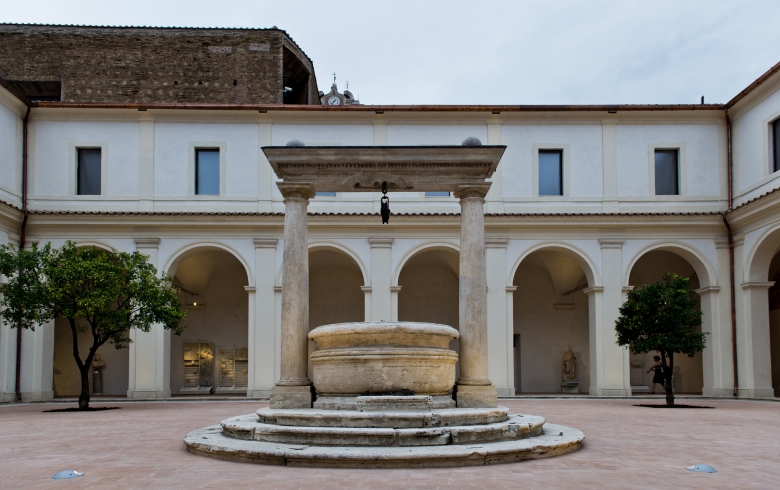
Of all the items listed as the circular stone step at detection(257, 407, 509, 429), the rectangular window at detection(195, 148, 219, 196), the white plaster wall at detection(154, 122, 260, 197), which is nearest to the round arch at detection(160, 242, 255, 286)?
the white plaster wall at detection(154, 122, 260, 197)

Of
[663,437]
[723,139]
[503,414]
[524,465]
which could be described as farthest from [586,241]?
[524,465]

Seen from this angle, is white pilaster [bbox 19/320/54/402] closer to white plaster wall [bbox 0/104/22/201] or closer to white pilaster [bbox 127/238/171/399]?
white pilaster [bbox 127/238/171/399]

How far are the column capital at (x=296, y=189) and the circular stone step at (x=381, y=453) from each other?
3980 mm

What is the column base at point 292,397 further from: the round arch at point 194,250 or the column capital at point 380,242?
the column capital at point 380,242

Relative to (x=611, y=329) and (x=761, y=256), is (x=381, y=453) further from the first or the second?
(x=761, y=256)

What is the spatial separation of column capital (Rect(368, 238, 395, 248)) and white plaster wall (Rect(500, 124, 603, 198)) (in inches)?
155

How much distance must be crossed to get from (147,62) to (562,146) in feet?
53.0

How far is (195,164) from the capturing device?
24250 mm

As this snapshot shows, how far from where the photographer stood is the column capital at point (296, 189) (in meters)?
11.7

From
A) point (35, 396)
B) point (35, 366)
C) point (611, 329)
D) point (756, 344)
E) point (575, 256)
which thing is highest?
point (575, 256)

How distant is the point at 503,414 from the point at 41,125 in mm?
19421

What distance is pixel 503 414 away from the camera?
10.2 meters

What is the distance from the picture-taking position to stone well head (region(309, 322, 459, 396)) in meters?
10.4

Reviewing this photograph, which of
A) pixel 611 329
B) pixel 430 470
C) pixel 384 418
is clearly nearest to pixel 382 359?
pixel 384 418
